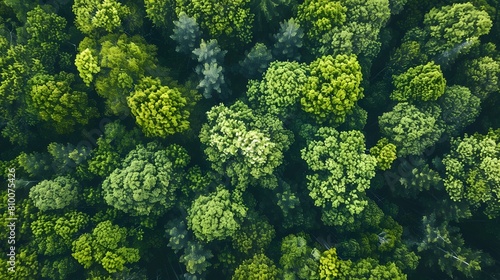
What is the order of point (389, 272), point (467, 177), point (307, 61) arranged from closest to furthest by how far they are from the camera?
point (389, 272)
point (467, 177)
point (307, 61)

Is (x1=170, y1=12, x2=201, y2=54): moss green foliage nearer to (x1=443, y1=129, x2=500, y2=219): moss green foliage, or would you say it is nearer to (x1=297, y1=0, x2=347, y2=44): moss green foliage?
(x1=297, y1=0, x2=347, y2=44): moss green foliage

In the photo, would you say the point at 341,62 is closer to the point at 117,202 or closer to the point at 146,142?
the point at 146,142

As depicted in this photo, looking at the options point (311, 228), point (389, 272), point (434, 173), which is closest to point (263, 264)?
point (311, 228)

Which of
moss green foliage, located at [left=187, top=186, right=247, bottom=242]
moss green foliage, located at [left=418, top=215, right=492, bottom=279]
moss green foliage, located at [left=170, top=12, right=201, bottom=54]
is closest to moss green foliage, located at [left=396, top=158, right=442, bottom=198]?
moss green foliage, located at [left=418, top=215, right=492, bottom=279]

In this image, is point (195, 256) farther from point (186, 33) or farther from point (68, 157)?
point (186, 33)

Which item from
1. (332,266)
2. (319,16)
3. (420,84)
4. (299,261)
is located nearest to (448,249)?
(332,266)

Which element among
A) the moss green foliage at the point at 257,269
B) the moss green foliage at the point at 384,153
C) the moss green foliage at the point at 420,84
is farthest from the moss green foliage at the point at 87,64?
the moss green foliage at the point at 420,84

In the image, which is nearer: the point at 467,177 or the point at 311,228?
the point at 467,177
